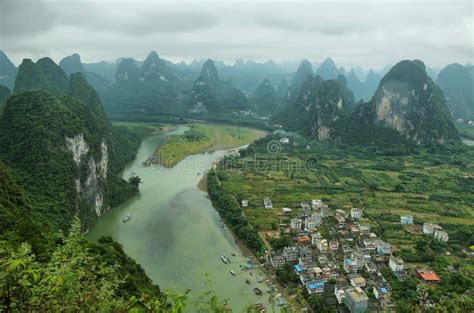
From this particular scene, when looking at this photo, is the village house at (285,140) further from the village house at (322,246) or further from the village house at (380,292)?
the village house at (380,292)

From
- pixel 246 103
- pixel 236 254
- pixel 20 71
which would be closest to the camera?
pixel 236 254

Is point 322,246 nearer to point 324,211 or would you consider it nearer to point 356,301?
point 324,211

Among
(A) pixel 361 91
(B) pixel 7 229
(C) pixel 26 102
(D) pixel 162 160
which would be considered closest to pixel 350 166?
(D) pixel 162 160

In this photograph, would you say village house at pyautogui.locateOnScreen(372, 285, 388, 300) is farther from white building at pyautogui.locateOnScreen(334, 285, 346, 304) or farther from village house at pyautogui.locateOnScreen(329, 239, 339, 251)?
village house at pyautogui.locateOnScreen(329, 239, 339, 251)

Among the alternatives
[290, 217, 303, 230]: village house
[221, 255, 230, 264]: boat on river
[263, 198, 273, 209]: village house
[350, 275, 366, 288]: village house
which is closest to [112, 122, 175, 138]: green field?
[263, 198, 273, 209]: village house

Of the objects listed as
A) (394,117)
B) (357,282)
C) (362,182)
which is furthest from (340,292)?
(394,117)

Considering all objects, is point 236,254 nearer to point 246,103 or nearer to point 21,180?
point 21,180

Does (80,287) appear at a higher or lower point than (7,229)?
higher

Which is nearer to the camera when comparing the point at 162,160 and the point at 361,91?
the point at 162,160
